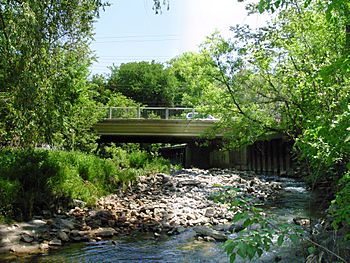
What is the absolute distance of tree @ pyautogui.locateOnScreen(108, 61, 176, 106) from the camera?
2004 inches

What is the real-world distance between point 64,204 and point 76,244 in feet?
8.25

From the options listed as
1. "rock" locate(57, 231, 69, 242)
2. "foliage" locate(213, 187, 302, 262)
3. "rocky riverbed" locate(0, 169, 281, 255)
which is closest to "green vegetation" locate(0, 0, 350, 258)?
"foliage" locate(213, 187, 302, 262)

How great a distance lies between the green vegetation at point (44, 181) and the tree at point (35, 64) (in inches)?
48.4

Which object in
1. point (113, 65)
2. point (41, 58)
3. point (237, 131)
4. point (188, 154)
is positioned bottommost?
point (188, 154)

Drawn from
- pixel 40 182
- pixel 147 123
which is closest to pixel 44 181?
pixel 40 182

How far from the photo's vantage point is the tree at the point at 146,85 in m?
50.9

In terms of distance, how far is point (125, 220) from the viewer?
9.46 m

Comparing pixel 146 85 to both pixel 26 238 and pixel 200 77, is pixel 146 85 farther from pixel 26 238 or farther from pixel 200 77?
pixel 26 238

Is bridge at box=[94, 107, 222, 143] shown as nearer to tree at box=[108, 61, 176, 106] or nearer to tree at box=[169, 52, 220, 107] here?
tree at box=[169, 52, 220, 107]

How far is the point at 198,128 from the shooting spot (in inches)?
1049

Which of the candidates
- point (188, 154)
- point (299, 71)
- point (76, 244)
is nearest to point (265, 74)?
point (299, 71)

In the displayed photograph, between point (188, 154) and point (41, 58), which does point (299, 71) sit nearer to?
point (41, 58)

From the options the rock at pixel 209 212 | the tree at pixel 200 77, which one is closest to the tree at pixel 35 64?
the rock at pixel 209 212

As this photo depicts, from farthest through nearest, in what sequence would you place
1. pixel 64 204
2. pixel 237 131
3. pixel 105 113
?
pixel 105 113 < pixel 237 131 < pixel 64 204
